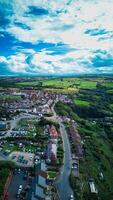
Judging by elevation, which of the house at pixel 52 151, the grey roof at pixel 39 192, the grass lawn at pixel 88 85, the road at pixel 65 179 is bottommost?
the road at pixel 65 179

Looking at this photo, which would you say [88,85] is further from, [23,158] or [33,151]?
[23,158]

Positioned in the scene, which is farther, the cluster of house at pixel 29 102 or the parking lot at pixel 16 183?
the cluster of house at pixel 29 102

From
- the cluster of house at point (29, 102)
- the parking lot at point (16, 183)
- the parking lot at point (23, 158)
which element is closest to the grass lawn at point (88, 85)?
the cluster of house at point (29, 102)

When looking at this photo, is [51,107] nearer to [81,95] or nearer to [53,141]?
[81,95]

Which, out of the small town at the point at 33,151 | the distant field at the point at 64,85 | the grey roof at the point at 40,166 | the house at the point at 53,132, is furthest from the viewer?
the distant field at the point at 64,85

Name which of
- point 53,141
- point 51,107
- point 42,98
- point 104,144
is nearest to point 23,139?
point 53,141

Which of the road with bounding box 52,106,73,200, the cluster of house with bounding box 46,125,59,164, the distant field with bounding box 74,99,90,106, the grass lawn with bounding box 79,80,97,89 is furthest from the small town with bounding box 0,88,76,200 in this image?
the grass lawn with bounding box 79,80,97,89

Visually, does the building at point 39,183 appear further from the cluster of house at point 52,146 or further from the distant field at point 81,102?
the distant field at point 81,102
